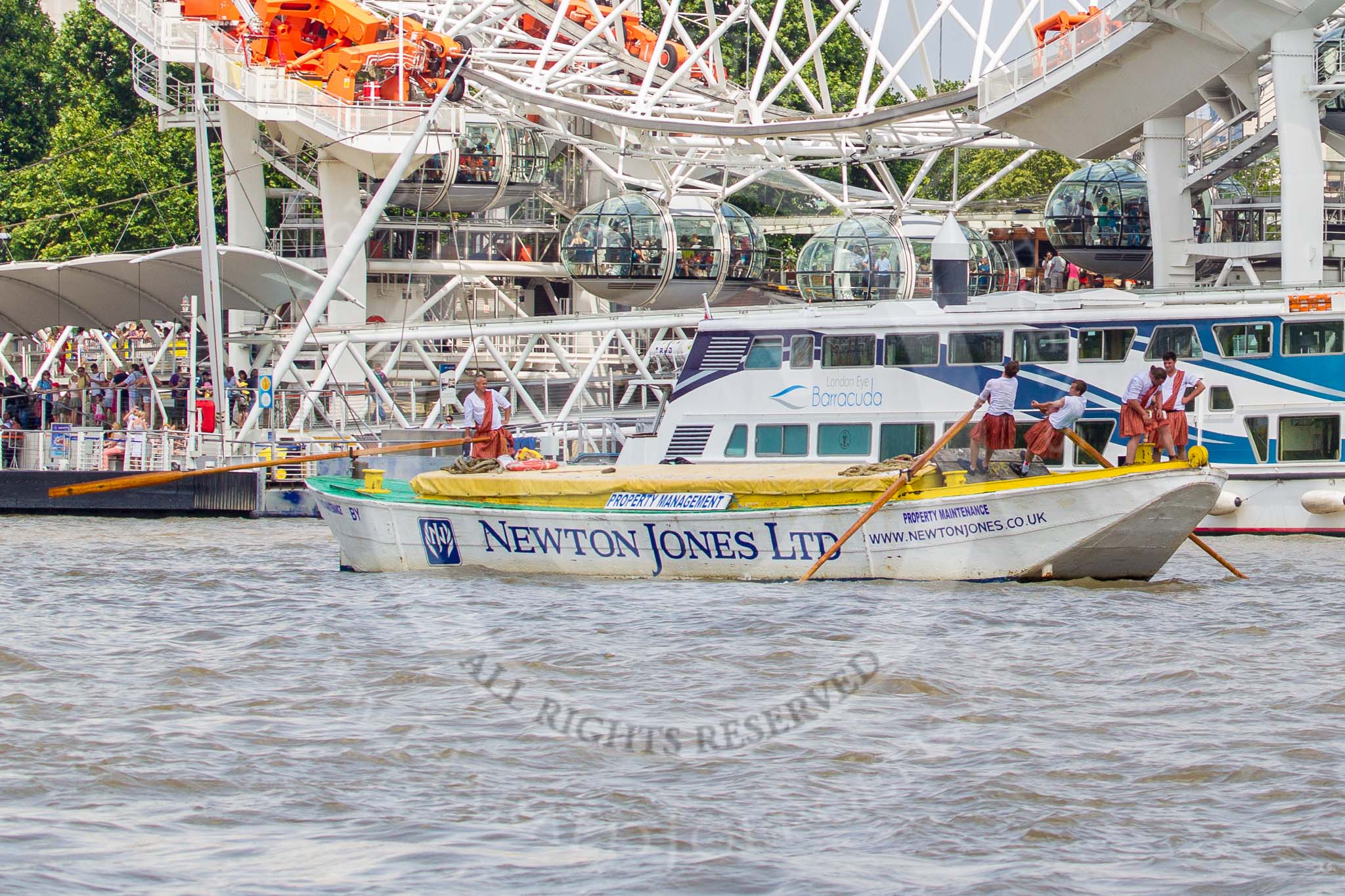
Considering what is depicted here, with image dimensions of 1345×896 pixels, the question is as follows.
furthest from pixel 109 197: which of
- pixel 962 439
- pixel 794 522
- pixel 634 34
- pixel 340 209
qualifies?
pixel 794 522

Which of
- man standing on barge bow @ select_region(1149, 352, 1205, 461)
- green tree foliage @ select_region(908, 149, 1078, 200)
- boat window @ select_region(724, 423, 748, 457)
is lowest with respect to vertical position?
boat window @ select_region(724, 423, 748, 457)

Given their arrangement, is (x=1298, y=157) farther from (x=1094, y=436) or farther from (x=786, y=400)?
(x=786, y=400)

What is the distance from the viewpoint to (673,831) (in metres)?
11.1

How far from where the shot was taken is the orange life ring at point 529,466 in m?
24.7

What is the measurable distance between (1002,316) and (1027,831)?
18.5 metres

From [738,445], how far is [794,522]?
6552 millimetres

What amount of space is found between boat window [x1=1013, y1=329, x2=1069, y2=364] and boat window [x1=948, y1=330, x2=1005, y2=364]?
27 centimetres

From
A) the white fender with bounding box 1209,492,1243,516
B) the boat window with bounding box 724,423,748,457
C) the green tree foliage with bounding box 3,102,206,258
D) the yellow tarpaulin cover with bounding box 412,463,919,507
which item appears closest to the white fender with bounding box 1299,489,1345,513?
the white fender with bounding box 1209,492,1243,516

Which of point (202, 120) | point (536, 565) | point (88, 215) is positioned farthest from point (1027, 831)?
point (88, 215)

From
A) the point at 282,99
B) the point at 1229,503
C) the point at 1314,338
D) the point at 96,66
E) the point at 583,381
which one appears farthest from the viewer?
the point at 96,66

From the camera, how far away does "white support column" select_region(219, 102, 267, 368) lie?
5691 cm

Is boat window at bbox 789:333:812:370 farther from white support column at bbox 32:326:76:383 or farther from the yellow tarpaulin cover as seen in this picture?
white support column at bbox 32:326:76:383

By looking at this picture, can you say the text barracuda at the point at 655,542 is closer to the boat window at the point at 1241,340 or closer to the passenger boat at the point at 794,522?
the passenger boat at the point at 794,522

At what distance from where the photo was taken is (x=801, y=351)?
28.8 meters
